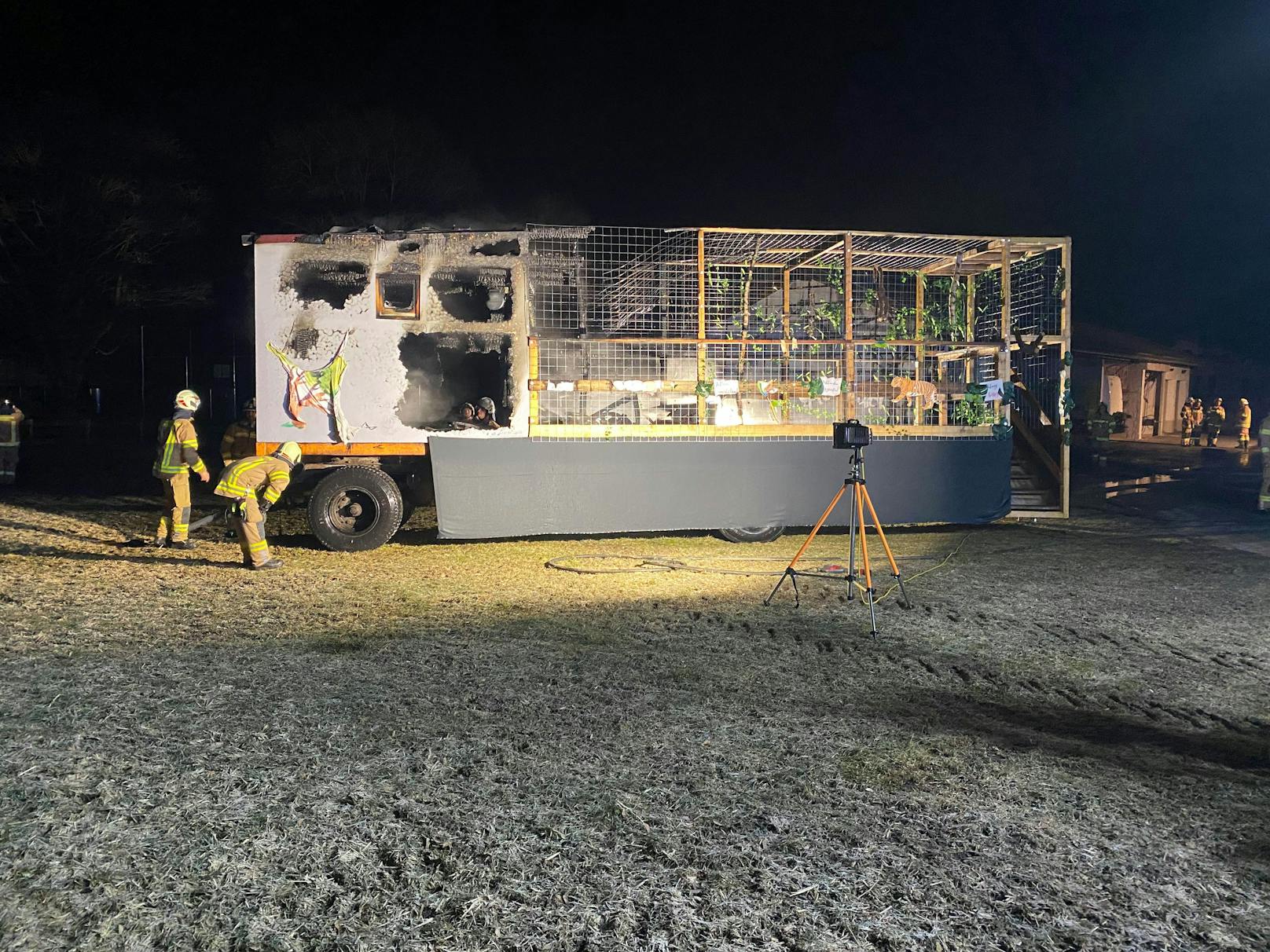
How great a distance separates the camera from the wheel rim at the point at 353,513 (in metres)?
10.5

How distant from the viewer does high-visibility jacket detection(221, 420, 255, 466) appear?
1323 cm

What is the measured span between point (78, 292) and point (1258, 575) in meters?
28.7

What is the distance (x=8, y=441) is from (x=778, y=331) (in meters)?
13.2

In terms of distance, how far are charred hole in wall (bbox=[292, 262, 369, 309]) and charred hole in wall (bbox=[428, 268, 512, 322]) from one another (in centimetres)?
89

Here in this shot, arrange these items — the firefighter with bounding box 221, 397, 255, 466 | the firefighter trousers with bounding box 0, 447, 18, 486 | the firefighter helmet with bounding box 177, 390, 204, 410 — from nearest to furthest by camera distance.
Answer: the firefighter helmet with bounding box 177, 390, 204, 410
the firefighter with bounding box 221, 397, 255, 466
the firefighter trousers with bounding box 0, 447, 18, 486

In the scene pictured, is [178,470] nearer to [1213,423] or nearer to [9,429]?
[9,429]

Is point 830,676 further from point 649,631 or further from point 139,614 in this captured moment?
point 139,614

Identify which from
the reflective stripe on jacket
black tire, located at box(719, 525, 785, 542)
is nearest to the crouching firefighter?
black tire, located at box(719, 525, 785, 542)

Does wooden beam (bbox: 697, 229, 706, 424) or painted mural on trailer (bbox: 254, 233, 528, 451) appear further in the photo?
wooden beam (bbox: 697, 229, 706, 424)

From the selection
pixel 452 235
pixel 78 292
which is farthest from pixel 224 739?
pixel 78 292

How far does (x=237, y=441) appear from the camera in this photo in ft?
44.1

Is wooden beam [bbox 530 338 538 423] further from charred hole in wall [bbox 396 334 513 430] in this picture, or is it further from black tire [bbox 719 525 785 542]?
black tire [bbox 719 525 785 542]

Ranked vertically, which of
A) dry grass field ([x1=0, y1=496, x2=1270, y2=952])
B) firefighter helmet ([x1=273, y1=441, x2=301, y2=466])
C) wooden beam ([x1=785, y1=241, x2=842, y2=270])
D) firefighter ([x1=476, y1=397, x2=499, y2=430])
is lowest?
dry grass field ([x1=0, y1=496, x2=1270, y2=952])

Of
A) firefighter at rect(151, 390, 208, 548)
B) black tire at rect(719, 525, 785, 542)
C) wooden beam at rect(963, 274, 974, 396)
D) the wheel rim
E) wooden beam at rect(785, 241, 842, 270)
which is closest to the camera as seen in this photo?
the wheel rim
